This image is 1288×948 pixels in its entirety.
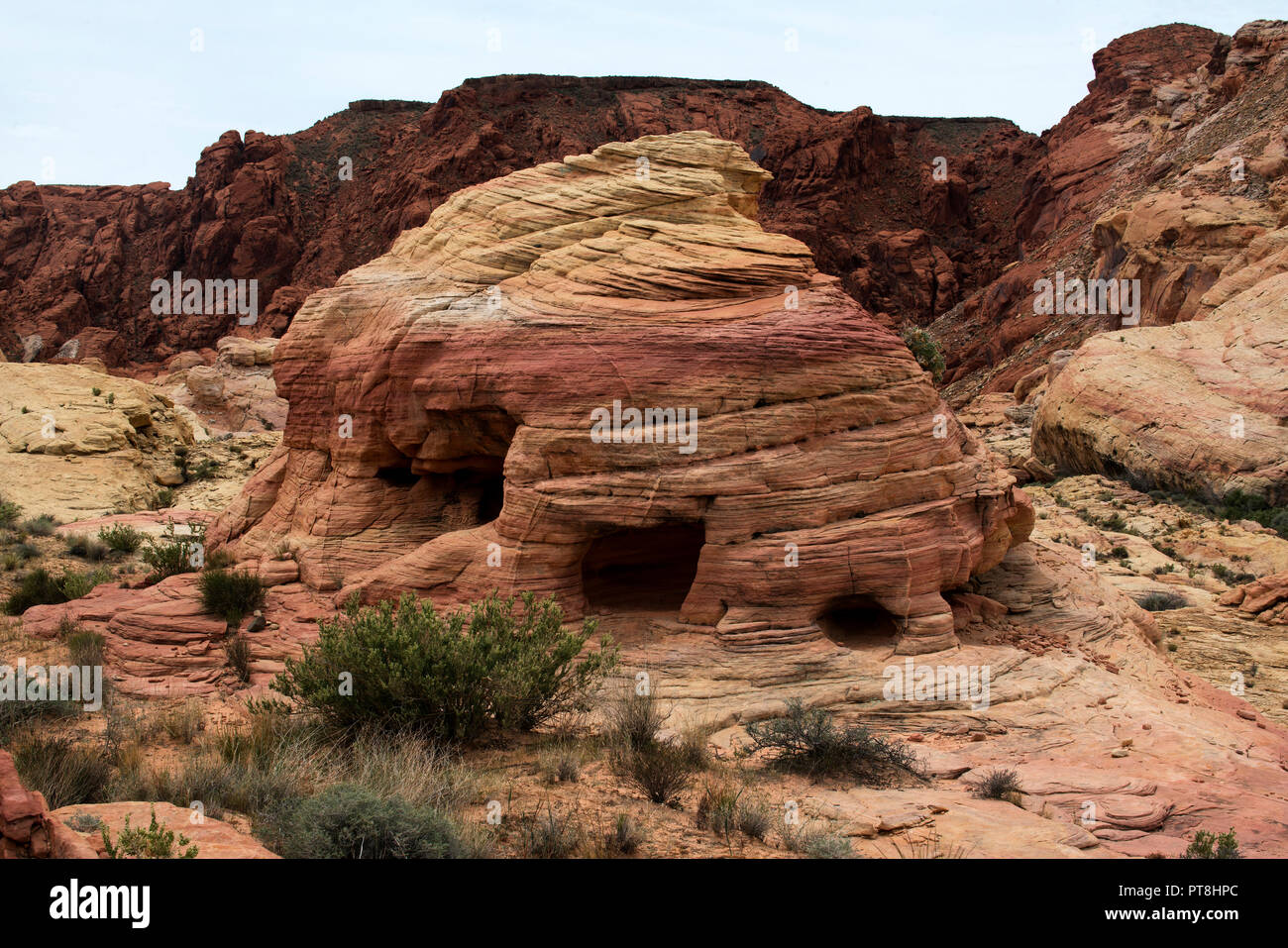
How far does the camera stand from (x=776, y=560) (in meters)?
10.9

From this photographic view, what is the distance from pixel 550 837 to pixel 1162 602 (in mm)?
17343

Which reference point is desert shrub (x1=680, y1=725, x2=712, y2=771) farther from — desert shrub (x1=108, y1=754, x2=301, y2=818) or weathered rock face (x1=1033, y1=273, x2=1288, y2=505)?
weathered rock face (x1=1033, y1=273, x2=1288, y2=505)

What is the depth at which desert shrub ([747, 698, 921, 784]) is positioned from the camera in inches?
342

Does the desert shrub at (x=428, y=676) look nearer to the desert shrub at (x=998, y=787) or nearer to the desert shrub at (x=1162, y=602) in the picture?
the desert shrub at (x=998, y=787)

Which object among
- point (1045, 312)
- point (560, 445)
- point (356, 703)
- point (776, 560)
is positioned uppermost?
point (1045, 312)

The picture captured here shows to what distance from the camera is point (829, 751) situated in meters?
8.72

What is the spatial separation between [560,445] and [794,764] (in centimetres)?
467

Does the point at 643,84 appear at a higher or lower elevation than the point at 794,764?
higher

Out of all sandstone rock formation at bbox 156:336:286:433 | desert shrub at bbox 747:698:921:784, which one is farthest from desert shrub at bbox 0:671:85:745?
sandstone rock formation at bbox 156:336:286:433

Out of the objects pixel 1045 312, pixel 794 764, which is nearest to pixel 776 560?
pixel 794 764

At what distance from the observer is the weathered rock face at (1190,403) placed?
24.0 meters

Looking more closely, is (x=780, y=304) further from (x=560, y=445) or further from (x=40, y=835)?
(x=40, y=835)

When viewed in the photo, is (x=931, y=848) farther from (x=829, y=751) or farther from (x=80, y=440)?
(x=80, y=440)

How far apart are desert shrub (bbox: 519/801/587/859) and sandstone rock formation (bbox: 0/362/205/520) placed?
20.5 metres
